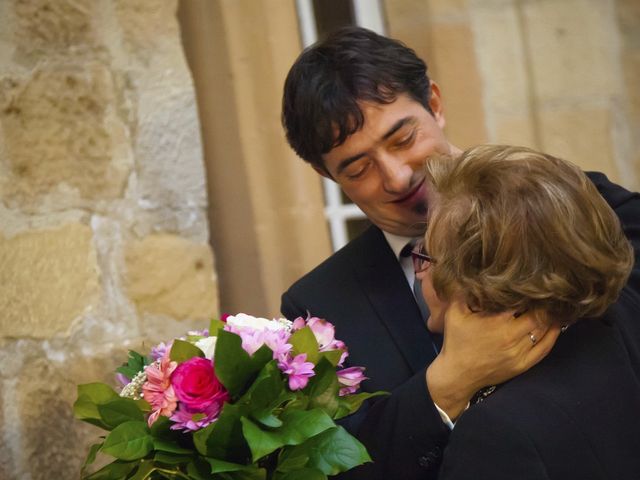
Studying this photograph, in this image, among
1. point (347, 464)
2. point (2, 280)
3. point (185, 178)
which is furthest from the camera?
point (185, 178)

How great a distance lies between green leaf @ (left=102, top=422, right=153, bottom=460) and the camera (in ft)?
5.54

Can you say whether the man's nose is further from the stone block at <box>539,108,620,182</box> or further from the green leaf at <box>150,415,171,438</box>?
the stone block at <box>539,108,620,182</box>

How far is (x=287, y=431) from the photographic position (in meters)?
1.72

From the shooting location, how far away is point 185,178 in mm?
2699

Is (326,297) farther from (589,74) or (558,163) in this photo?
(589,74)

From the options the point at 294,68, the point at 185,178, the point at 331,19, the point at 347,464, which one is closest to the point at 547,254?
the point at 347,464

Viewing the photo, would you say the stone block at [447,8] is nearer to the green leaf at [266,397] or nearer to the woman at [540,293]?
the woman at [540,293]

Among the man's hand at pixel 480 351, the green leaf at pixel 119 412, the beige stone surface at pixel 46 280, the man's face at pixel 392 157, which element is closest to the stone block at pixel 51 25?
the beige stone surface at pixel 46 280

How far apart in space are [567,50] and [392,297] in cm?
150

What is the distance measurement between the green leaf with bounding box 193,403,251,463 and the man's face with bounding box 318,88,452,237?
729 millimetres

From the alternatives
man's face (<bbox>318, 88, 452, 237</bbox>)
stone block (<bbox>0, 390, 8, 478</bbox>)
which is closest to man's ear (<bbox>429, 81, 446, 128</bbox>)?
man's face (<bbox>318, 88, 452, 237</bbox>)

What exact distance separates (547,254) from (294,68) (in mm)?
955

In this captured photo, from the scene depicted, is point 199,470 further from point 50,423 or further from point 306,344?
point 50,423

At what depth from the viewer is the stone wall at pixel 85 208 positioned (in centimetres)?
246
